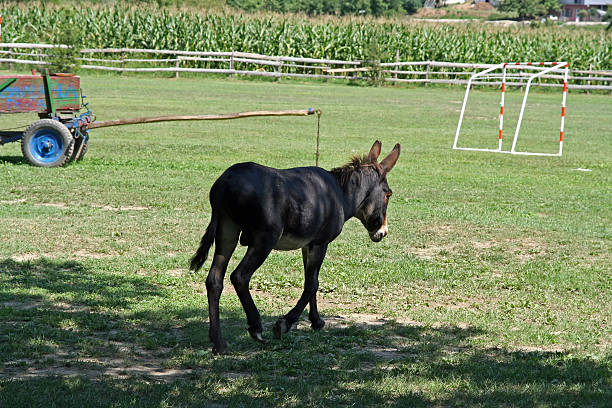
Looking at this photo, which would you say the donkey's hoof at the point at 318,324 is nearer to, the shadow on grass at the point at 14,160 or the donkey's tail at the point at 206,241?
the donkey's tail at the point at 206,241

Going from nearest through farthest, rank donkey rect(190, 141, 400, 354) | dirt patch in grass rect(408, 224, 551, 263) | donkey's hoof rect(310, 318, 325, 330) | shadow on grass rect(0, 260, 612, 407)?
shadow on grass rect(0, 260, 612, 407)
donkey rect(190, 141, 400, 354)
donkey's hoof rect(310, 318, 325, 330)
dirt patch in grass rect(408, 224, 551, 263)

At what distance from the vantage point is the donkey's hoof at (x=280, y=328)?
21.7 ft

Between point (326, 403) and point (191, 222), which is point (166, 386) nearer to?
point (326, 403)

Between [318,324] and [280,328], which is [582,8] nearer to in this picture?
[318,324]

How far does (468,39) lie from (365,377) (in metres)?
46.0

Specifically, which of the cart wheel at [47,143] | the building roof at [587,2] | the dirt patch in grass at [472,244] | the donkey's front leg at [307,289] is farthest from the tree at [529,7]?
the donkey's front leg at [307,289]

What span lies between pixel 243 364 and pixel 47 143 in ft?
36.8

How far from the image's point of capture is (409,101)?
35.7 m

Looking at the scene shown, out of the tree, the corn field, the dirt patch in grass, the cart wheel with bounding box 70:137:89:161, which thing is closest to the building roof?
the tree

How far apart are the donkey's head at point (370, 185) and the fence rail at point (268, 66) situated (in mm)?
37106

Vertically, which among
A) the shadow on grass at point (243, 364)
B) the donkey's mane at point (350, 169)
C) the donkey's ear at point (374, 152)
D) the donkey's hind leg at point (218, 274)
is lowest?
the shadow on grass at point (243, 364)

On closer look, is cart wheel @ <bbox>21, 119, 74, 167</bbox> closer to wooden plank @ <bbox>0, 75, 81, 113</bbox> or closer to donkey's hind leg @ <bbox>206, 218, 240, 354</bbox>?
wooden plank @ <bbox>0, 75, 81, 113</bbox>

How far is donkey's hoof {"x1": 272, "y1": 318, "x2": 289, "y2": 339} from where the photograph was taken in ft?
21.7

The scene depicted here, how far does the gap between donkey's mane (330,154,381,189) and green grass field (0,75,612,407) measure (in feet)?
4.56
